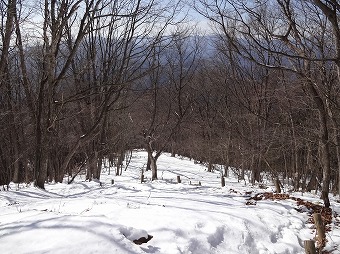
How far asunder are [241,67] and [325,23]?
740 cm

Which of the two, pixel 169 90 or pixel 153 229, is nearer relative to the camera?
pixel 153 229

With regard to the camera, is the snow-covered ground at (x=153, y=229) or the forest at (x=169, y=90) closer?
the snow-covered ground at (x=153, y=229)

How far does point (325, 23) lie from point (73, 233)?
8758 mm

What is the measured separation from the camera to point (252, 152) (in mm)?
15383

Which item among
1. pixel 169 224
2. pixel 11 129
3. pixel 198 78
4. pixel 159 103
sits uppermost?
pixel 198 78

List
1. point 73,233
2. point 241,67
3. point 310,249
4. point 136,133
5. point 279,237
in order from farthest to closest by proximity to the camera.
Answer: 1. point 136,133
2. point 241,67
3. point 279,237
4. point 310,249
5. point 73,233

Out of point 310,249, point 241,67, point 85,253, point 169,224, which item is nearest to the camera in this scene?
point 85,253

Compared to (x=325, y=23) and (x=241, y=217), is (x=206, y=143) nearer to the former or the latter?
(x=325, y=23)

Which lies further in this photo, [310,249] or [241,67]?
[241,67]

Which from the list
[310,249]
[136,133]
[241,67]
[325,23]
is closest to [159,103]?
[136,133]

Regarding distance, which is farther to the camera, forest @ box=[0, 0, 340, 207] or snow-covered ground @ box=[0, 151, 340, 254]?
forest @ box=[0, 0, 340, 207]

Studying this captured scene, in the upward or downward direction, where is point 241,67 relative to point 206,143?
upward

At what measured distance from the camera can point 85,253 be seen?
3246 millimetres

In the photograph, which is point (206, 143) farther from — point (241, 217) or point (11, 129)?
point (241, 217)
